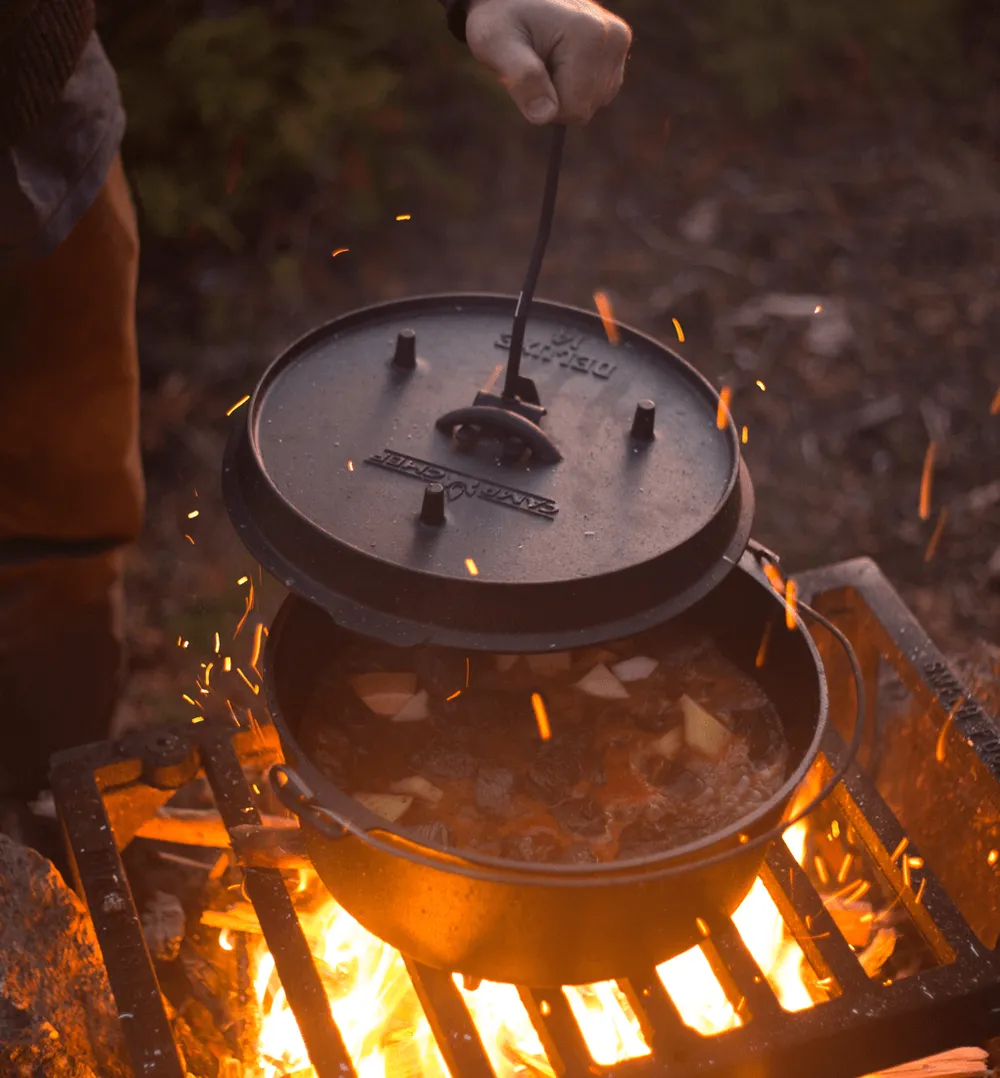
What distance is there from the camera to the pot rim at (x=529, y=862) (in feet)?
5.27

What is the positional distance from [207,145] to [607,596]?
3.10 meters

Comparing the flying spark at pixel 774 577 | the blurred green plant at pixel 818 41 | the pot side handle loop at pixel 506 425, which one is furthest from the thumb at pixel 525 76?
the blurred green plant at pixel 818 41

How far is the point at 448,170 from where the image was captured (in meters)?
4.79

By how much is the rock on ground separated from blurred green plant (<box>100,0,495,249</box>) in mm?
2508

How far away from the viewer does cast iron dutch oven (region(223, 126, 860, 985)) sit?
61.4 inches

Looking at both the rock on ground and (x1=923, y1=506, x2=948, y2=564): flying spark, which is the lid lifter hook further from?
(x1=923, y1=506, x2=948, y2=564): flying spark

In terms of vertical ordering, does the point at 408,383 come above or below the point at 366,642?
above

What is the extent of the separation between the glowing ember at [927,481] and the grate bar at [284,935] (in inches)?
96.6

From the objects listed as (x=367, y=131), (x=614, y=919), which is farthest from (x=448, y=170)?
(x=614, y=919)

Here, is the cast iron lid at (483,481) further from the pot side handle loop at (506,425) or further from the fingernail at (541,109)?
the fingernail at (541,109)

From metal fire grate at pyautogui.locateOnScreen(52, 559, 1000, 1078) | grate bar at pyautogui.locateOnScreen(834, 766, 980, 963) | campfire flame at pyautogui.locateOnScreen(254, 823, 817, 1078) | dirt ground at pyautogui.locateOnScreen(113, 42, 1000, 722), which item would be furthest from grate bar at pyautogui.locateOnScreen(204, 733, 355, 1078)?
grate bar at pyautogui.locateOnScreen(834, 766, 980, 963)

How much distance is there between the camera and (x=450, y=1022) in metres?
1.92

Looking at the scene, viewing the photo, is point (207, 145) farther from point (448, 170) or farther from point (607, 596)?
point (607, 596)

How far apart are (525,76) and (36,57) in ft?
3.34
